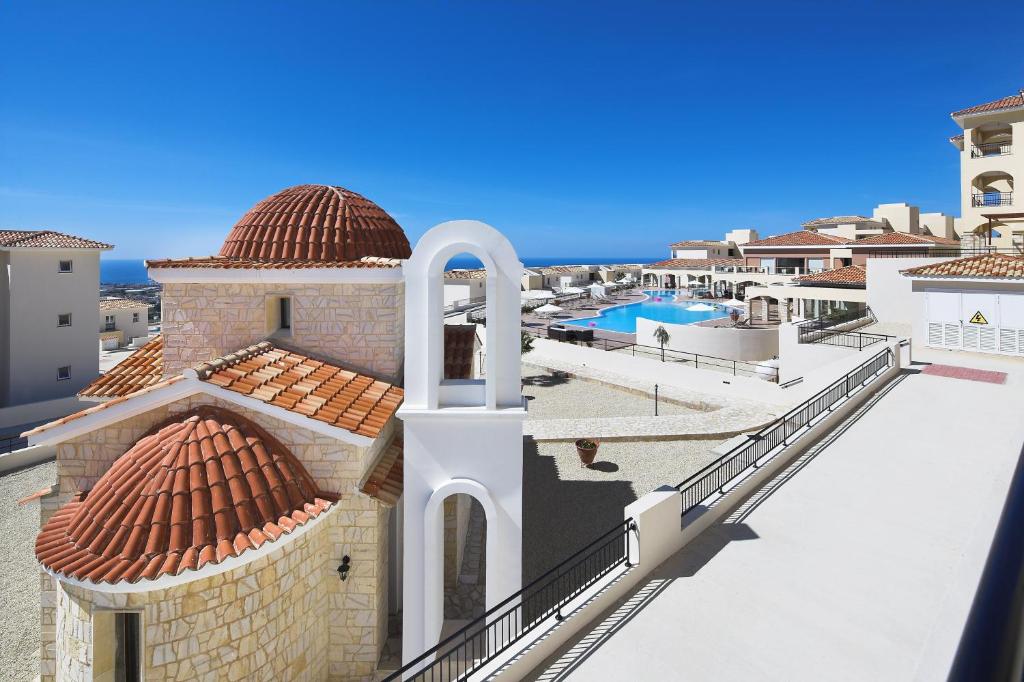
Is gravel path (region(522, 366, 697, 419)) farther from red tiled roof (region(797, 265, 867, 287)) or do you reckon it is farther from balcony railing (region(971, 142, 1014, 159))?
balcony railing (region(971, 142, 1014, 159))

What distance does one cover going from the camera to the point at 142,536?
6488 millimetres

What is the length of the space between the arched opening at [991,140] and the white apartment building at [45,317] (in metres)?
54.0

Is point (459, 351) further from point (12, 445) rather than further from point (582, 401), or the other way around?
point (12, 445)

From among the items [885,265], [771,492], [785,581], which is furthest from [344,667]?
[885,265]

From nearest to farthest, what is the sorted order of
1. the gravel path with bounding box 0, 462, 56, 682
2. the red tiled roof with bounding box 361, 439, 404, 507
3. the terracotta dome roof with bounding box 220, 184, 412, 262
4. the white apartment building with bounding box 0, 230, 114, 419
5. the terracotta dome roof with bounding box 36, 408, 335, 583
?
the terracotta dome roof with bounding box 36, 408, 335, 583
the red tiled roof with bounding box 361, 439, 404, 507
the gravel path with bounding box 0, 462, 56, 682
the terracotta dome roof with bounding box 220, 184, 412, 262
the white apartment building with bounding box 0, 230, 114, 419

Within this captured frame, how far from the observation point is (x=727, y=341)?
35.5 metres

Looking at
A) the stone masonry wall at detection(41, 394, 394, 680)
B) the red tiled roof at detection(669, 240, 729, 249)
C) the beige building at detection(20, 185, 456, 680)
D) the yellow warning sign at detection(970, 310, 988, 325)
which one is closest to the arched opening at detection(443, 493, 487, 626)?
the beige building at detection(20, 185, 456, 680)

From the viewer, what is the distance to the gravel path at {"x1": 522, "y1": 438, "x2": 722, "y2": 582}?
12.4 meters

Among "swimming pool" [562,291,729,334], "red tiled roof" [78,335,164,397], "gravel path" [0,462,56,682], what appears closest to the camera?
"gravel path" [0,462,56,682]

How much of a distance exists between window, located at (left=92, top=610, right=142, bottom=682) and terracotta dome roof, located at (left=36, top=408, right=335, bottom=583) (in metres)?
0.99

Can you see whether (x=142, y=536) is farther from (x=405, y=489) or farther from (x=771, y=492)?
(x=771, y=492)

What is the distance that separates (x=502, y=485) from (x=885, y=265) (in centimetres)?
3133

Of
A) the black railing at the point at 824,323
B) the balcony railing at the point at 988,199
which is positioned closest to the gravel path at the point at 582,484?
the black railing at the point at 824,323

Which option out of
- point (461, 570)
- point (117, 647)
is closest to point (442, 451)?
point (461, 570)
